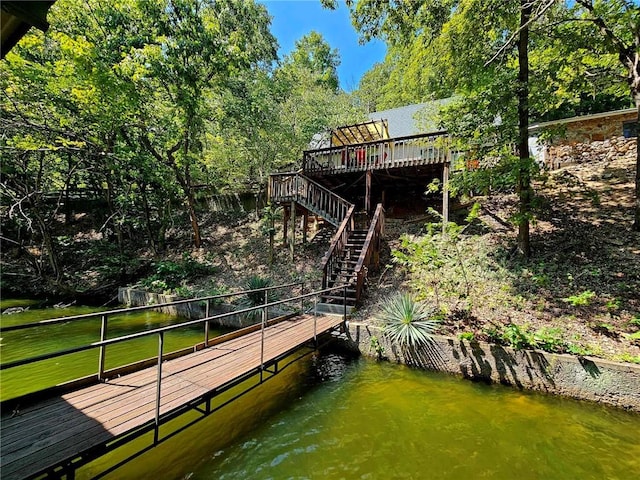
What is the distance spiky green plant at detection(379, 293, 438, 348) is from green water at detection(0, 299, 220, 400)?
4.44 m

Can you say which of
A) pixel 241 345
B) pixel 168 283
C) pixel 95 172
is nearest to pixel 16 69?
pixel 95 172

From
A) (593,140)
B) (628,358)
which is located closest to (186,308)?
(628,358)

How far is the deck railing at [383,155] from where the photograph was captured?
29.6 ft

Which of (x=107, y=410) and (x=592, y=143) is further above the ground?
(x=592, y=143)

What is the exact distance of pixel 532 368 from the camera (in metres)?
4.58

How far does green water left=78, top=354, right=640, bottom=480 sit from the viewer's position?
300 cm

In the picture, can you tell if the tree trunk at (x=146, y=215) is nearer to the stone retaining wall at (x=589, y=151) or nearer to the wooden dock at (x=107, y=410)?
the wooden dock at (x=107, y=410)

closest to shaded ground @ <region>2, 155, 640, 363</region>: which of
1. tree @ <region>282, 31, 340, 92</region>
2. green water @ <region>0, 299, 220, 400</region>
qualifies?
green water @ <region>0, 299, 220, 400</region>

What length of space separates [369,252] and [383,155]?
390 cm

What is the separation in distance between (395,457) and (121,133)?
13.2 meters

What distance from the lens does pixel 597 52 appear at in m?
6.82

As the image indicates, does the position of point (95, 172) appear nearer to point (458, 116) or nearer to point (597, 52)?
point (458, 116)

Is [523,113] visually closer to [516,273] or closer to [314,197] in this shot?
[516,273]

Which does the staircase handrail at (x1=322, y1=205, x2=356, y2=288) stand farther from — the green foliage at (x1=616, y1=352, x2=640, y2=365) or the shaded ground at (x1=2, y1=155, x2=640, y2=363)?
the green foliage at (x1=616, y1=352, x2=640, y2=365)
